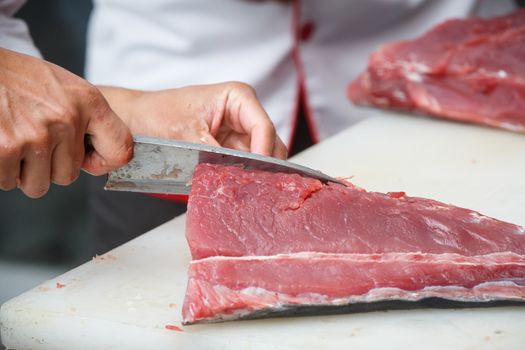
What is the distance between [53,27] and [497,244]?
3.75 meters

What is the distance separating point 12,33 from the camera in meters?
2.52

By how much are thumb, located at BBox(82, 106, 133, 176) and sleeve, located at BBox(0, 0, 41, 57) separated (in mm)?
803

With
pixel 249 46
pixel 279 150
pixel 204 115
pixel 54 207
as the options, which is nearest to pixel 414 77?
pixel 249 46

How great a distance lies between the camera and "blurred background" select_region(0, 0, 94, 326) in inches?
192

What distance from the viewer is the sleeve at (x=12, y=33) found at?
248cm

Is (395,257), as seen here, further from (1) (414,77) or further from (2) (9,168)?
(1) (414,77)

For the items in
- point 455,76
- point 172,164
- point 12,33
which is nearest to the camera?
point 172,164

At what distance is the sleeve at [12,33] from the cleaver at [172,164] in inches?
30.7

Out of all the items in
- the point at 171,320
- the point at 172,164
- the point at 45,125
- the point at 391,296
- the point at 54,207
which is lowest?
the point at 54,207

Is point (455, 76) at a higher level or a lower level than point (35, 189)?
higher

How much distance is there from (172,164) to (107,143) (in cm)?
18

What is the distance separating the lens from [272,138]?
2.06 meters

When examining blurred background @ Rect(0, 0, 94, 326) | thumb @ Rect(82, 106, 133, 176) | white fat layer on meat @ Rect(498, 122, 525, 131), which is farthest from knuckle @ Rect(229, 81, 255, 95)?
blurred background @ Rect(0, 0, 94, 326)

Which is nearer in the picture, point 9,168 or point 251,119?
point 9,168
